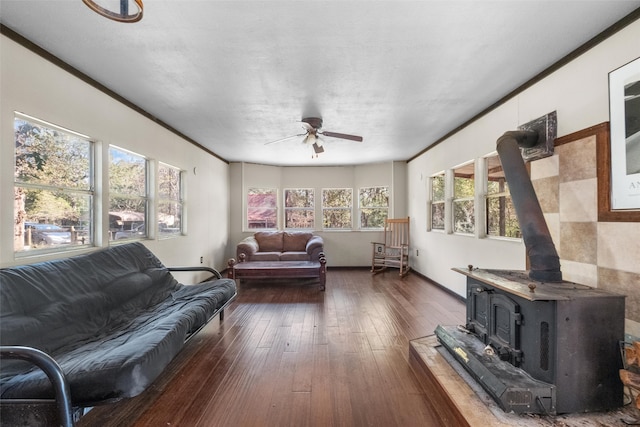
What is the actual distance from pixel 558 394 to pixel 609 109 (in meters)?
1.84

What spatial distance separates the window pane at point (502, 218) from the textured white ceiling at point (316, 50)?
1.12 metres

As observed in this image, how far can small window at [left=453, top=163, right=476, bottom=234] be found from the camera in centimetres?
382

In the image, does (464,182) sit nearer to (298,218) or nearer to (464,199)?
(464,199)

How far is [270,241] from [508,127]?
15.2 feet

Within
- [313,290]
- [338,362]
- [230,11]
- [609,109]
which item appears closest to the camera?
[230,11]

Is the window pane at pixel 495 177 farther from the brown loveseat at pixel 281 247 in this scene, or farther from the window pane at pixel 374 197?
the window pane at pixel 374 197

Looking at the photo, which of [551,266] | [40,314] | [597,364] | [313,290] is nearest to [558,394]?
[597,364]

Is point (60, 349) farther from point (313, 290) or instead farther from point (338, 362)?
point (313, 290)

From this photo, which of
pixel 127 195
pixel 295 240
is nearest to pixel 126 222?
pixel 127 195

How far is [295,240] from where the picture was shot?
20.0 ft

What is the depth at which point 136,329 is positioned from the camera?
2.10m

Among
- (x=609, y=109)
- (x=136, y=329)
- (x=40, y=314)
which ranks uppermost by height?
→ (x=609, y=109)

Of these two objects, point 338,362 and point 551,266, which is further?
point 338,362

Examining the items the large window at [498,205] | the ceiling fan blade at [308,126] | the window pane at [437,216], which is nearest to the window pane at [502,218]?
the large window at [498,205]
